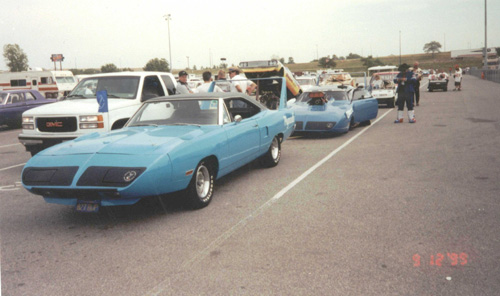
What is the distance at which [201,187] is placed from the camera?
5.63 metres

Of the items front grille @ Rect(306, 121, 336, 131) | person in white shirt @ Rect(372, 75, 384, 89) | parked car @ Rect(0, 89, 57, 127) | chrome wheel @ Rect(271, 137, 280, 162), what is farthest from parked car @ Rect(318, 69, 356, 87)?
chrome wheel @ Rect(271, 137, 280, 162)

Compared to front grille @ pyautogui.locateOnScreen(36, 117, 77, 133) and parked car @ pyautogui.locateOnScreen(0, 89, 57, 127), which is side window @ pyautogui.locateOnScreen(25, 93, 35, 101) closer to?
parked car @ pyautogui.locateOnScreen(0, 89, 57, 127)

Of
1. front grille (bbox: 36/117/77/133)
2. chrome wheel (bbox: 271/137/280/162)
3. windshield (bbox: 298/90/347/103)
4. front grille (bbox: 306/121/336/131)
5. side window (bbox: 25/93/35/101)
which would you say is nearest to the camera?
chrome wheel (bbox: 271/137/280/162)

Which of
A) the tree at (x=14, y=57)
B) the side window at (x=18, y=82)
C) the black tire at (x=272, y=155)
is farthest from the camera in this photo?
the tree at (x=14, y=57)

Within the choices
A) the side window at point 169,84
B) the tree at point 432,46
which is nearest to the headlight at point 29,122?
the side window at point 169,84

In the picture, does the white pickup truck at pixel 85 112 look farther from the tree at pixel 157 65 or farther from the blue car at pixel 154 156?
the tree at pixel 157 65

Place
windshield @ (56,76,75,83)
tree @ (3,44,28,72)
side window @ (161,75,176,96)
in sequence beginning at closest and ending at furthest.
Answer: side window @ (161,75,176,96) → windshield @ (56,76,75,83) → tree @ (3,44,28,72)

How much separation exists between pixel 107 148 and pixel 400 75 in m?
11.1

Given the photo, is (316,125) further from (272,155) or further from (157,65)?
(157,65)

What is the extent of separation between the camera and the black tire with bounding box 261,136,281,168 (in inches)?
308

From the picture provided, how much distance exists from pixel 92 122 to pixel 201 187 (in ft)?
11.6

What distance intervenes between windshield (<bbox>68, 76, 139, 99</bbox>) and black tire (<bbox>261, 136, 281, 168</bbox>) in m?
3.14

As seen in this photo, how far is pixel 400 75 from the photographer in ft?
45.9

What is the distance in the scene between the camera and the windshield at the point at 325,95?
1237cm
